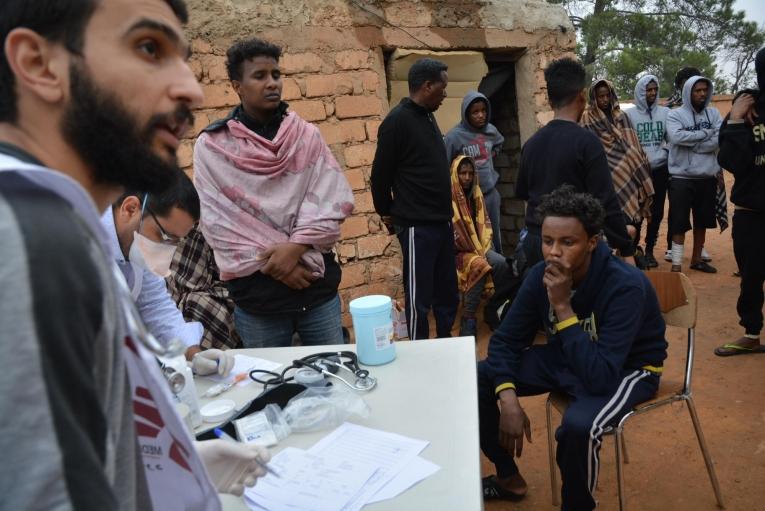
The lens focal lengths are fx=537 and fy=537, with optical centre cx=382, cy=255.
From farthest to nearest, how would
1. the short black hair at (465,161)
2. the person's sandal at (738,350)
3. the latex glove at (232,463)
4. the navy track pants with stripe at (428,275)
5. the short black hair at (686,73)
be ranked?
the short black hair at (686,73)
the short black hair at (465,161)
the person's sandal at (738,350)
the navy track pants with stripe at (428,275)
the latex glove at (232,463)

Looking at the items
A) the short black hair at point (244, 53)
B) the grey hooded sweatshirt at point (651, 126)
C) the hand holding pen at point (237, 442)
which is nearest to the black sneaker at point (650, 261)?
the grey hooded sweatshirt at point (651, 126)

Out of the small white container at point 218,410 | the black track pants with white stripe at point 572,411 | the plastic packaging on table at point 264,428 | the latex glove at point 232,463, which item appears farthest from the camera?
the black track pants with white stripe at point 572,411

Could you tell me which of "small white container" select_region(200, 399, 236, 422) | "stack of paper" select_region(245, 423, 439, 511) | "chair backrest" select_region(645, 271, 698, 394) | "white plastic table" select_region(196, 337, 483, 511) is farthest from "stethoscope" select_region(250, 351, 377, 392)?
"chair backrest" select_region(645, 271, 698, 394)

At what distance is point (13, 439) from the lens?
1.32 ft

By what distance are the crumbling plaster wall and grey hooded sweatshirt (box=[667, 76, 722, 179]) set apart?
172 cm

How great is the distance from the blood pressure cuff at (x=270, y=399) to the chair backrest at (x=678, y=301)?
1.52m

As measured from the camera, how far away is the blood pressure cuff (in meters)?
1.35

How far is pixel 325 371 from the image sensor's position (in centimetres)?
159

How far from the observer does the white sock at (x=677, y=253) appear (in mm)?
5012

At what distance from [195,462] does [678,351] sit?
358 centimetres

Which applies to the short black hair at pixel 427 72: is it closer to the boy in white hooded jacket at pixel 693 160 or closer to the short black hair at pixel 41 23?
the short black hair at pixel 41 23

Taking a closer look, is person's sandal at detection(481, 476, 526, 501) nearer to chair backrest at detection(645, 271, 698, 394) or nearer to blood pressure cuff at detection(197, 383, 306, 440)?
chair backrest at detection(645, 271, 698, 394)

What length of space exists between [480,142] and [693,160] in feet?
6.54

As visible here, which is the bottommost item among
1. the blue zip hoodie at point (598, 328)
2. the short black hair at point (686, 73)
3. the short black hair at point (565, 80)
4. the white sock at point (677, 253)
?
the white sock at point (677, 253)
